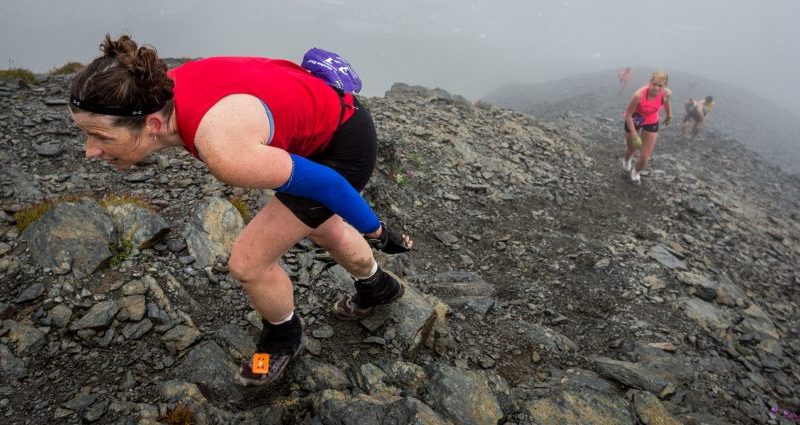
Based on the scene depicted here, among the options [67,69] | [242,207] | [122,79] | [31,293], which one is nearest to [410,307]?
[242,207]

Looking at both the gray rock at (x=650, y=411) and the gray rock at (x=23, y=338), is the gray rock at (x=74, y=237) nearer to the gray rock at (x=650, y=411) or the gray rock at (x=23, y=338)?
the gray rock at (x=23, y=338)

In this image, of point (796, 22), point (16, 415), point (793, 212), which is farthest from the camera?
point (796, 22)

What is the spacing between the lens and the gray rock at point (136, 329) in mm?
4016

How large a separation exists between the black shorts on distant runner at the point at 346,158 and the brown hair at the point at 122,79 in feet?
3.23

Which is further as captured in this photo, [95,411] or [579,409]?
[579,409]

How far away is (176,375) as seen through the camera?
12.3ft

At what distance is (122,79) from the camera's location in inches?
89.0

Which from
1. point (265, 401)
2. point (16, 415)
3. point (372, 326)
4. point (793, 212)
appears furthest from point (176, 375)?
point (793, 212)

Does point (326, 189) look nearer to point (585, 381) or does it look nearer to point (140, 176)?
point (585, 381)

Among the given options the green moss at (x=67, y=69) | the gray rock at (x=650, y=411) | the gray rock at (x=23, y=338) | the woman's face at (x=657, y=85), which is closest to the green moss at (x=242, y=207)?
the gray rock at (x=23, y=338)

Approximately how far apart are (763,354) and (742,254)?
3881 mm

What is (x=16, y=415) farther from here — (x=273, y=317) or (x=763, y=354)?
(x=763, y=354)

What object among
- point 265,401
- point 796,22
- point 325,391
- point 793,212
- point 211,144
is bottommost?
point 793,212

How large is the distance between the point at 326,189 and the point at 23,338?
3274mm
